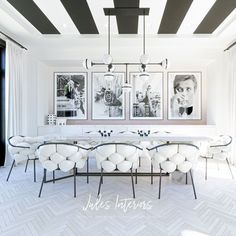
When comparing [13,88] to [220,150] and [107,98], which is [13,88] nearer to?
[107,98]

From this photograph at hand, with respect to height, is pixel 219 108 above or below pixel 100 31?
below

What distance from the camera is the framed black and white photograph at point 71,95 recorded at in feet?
19.4

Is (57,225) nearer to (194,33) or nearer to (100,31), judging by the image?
(100,31)

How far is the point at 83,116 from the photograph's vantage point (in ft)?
19.4

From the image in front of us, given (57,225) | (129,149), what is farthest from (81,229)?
(129,149)

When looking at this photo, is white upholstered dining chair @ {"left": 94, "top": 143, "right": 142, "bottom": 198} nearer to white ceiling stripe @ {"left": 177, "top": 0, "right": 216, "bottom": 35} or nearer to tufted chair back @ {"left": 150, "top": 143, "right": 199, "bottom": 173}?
tufted chair back @ {"left": 150, "top": 143, "right": 199, "bottom": 173}

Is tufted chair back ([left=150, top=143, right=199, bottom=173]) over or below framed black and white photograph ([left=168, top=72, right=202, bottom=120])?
below

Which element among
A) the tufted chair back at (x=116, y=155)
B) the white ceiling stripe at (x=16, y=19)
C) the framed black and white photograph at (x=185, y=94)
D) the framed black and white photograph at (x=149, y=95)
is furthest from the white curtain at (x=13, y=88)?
the framed black and white photograph at (x=185, y=94)

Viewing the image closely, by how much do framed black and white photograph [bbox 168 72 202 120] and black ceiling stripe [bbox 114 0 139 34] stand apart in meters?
2.14

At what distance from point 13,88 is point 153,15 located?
3321 millimetres

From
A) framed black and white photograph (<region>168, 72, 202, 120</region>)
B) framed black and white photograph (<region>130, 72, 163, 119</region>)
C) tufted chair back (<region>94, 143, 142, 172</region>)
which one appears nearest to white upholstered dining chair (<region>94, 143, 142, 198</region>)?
tufted chair back (<region>94, 143, 142, 172</region>)

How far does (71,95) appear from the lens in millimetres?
5910

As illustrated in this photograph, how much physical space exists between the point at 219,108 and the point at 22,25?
16.4 ft

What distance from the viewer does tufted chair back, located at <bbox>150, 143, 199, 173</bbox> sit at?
2785 mm
